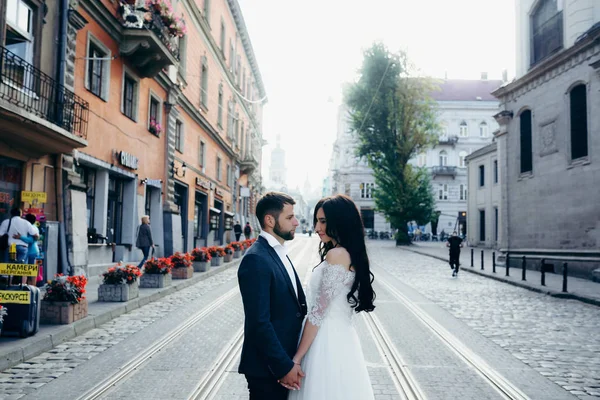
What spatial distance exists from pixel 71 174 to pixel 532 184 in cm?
1699

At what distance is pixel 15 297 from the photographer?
6695mm

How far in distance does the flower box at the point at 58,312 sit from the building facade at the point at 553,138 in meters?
15.6

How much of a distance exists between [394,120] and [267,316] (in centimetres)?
3880

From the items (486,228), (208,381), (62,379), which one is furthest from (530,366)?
(486,228)

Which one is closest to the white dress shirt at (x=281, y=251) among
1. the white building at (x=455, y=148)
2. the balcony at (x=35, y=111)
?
the balcony at (x=35, y=111)

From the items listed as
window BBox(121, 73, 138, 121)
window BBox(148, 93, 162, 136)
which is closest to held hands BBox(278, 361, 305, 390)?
window BBox(121, 73, 138, 121)

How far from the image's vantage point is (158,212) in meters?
20.5

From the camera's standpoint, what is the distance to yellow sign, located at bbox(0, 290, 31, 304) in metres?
6.63

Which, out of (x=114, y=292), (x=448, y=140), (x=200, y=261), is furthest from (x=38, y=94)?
(x=448, y=140)

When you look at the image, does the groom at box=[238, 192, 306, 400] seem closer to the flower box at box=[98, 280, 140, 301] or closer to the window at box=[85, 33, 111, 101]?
the flower box at box=[98, 280, 140, 301]

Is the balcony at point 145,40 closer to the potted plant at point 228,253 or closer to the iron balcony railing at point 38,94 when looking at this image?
the iron balcony railing at point 38,94

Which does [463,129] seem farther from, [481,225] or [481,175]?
[481,225]

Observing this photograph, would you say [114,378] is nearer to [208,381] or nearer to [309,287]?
[208,381]

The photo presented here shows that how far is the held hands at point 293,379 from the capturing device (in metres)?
2.76
